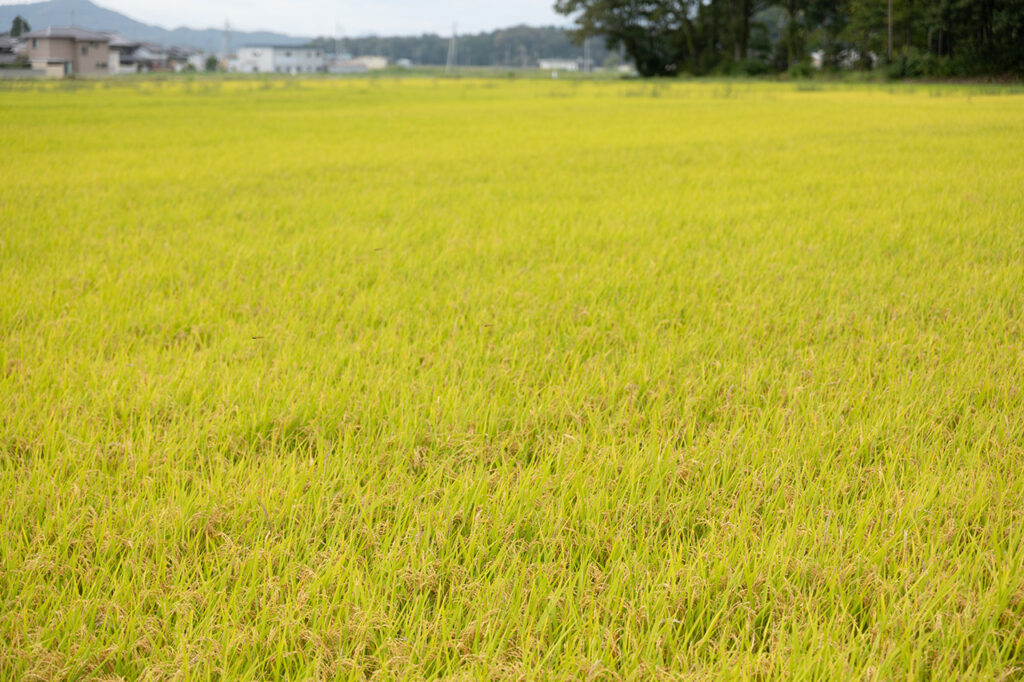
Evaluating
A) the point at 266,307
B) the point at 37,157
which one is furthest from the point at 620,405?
the point at 37,157

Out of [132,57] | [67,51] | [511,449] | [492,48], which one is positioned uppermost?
[492,48]

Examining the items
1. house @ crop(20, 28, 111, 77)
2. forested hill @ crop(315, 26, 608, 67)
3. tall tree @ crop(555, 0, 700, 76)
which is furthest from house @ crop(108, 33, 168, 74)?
forested hill @ crop(315, 26, 608, 67)

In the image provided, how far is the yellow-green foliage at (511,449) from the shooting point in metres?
1.32

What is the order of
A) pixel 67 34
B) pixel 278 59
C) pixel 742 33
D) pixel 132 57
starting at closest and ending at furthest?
pixel 742 33 → pixel 67 34 → pixel 132 57 → pixel 278 59

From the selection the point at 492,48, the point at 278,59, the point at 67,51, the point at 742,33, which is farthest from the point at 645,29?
the point at 492,48

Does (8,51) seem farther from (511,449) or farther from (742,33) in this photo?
(511,449)

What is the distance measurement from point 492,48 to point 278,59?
61651 mm

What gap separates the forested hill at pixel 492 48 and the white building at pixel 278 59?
154 feet

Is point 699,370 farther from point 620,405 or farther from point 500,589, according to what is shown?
point 500,589

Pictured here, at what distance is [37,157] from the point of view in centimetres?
922

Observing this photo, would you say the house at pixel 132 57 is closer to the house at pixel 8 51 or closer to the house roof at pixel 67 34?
the house roof at pixel 67 34

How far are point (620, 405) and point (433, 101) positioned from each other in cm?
2486

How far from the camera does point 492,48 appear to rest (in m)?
166

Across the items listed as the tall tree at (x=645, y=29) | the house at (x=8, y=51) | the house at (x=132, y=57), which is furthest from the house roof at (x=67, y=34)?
the tall tree at (x=645, y=29)
